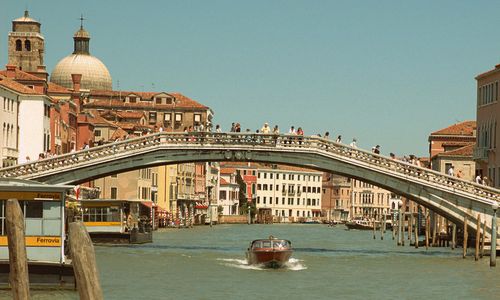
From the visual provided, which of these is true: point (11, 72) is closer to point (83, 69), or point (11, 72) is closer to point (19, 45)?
point (19, 45)

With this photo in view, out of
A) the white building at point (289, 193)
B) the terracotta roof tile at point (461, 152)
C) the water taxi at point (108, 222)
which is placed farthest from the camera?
the white building at point (289, 193)

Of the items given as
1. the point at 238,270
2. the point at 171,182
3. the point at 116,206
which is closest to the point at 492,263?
the point at 238,270

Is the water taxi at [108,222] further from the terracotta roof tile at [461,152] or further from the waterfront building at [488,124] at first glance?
the terracotta roof tile at [461,152]

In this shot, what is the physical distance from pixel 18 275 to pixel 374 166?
31.2 metres

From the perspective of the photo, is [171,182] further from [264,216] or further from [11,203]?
[11,203]

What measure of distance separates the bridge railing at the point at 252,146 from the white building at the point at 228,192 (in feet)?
302

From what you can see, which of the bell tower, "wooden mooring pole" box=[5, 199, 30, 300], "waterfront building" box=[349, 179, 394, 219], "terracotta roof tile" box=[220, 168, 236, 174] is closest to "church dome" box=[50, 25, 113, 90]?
"terracotta roof tile" box=[220, 168, 236, 174]

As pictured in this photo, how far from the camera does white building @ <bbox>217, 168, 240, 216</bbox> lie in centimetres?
14312

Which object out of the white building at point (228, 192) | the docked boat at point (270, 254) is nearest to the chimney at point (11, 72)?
the docked boat at point (270, 254)

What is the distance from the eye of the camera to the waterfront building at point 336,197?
17662cm

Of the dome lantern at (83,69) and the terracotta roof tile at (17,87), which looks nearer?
the terracotta roof tile at (17,87)

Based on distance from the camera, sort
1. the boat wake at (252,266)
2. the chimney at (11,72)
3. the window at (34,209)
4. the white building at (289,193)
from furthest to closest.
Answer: the white building at (289,193), the chimney at (11,72), the boat wake at (252,266), the window at (34,209)

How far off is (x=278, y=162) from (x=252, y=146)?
109 centimetres

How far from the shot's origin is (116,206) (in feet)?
180
